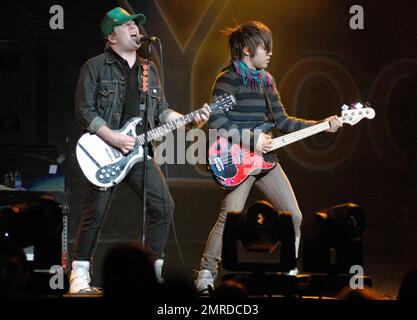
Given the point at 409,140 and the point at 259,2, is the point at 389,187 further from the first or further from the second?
the point at 259,2

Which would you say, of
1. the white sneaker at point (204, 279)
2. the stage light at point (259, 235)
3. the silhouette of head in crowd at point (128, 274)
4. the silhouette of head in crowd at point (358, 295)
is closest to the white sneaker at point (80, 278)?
the white sneaker at point (204, 279)

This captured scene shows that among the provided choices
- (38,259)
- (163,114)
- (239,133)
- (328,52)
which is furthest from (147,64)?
(328,52)

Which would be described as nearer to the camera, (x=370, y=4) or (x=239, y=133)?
(x=239, y=133)

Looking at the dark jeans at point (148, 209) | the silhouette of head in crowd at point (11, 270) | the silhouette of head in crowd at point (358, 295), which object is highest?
the dark jeans at point (148, 209)

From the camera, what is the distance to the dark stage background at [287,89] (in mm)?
8172

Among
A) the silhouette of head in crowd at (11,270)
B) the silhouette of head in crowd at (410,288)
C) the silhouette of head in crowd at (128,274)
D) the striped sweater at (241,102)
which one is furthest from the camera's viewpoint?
the striped sweater at (241,102)

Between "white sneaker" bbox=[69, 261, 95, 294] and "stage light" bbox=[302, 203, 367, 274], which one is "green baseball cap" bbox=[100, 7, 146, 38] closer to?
"white sneaker" bbox=[69, 261, 95, 294]

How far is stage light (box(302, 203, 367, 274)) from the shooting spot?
5.00 meters

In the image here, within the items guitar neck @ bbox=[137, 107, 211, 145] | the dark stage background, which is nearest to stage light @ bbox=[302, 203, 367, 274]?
guitar neck @ bbox=[137, 107, 211, 145]

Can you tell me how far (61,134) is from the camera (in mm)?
8328

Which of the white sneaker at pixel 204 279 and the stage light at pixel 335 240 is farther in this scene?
the white sneaker at pixel 204 279

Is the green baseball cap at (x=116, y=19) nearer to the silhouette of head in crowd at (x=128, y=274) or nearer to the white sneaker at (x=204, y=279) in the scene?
the white sneaker at (x=204, y=279)
